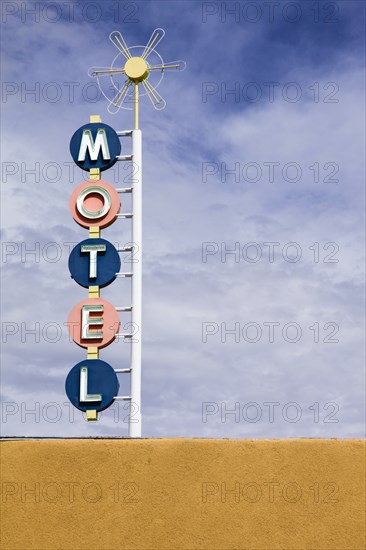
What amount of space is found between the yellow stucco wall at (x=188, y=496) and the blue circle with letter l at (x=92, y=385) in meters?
8.34

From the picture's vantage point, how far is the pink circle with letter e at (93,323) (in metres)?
19.2

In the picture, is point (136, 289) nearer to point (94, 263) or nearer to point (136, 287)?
point (136, 287)

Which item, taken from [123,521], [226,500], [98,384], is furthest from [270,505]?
[98,384]

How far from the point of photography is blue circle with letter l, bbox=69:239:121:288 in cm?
1948

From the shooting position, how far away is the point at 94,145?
2048cm

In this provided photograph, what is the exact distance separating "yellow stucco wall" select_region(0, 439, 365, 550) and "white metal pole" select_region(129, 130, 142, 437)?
765 centimetres

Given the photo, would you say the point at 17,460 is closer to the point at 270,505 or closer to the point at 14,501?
the point at 14,501

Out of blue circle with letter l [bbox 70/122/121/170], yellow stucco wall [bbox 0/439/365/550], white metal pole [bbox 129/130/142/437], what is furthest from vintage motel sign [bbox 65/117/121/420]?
yellow stucco wall [bbox 0/439/365/550]

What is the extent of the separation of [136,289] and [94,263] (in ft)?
4.55

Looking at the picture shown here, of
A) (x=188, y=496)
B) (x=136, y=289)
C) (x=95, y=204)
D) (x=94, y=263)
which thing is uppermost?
(x=95, y=204)

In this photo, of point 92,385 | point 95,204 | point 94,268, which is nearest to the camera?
point 92,385

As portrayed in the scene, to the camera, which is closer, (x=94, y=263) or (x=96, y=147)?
(x=94, y=263)

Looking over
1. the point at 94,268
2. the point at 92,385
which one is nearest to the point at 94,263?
the point at 94,268

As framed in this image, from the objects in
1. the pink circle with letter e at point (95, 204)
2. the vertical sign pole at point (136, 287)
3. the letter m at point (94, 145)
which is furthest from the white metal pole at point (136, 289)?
the letter m at point (94, 145)
